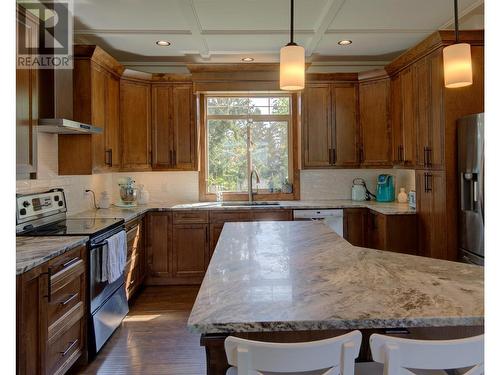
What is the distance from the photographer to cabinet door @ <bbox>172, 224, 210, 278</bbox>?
13.4ft

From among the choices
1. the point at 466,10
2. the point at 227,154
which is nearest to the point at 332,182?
the point at 227,154

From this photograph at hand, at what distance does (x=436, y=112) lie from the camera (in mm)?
3113

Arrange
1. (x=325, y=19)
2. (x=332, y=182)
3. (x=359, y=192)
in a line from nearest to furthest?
(x=325, y=19) < (x=359, y=192) < (x=332, y=182)

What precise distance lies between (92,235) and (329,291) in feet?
5.98

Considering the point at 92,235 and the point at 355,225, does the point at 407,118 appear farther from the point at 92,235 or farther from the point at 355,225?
the point at 92,235

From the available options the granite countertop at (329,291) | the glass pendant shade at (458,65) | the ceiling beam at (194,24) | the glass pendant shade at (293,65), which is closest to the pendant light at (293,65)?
the glass pendant shade at (293,65)

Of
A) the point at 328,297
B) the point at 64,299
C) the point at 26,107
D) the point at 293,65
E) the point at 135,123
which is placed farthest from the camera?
the point at 135,123

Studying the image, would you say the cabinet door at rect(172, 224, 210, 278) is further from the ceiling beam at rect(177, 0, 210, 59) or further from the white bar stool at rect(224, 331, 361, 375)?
the white bar stool at rect(224, 331, 361, 375)

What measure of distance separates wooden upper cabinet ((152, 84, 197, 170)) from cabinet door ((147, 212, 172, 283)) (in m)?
0.72

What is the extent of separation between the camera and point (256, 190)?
15.5ft

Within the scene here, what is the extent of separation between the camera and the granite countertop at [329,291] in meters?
1.06

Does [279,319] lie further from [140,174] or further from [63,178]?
[140,174]

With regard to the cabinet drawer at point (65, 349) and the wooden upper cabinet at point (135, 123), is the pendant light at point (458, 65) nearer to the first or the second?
the cabinet drawer at point (65, 349)
